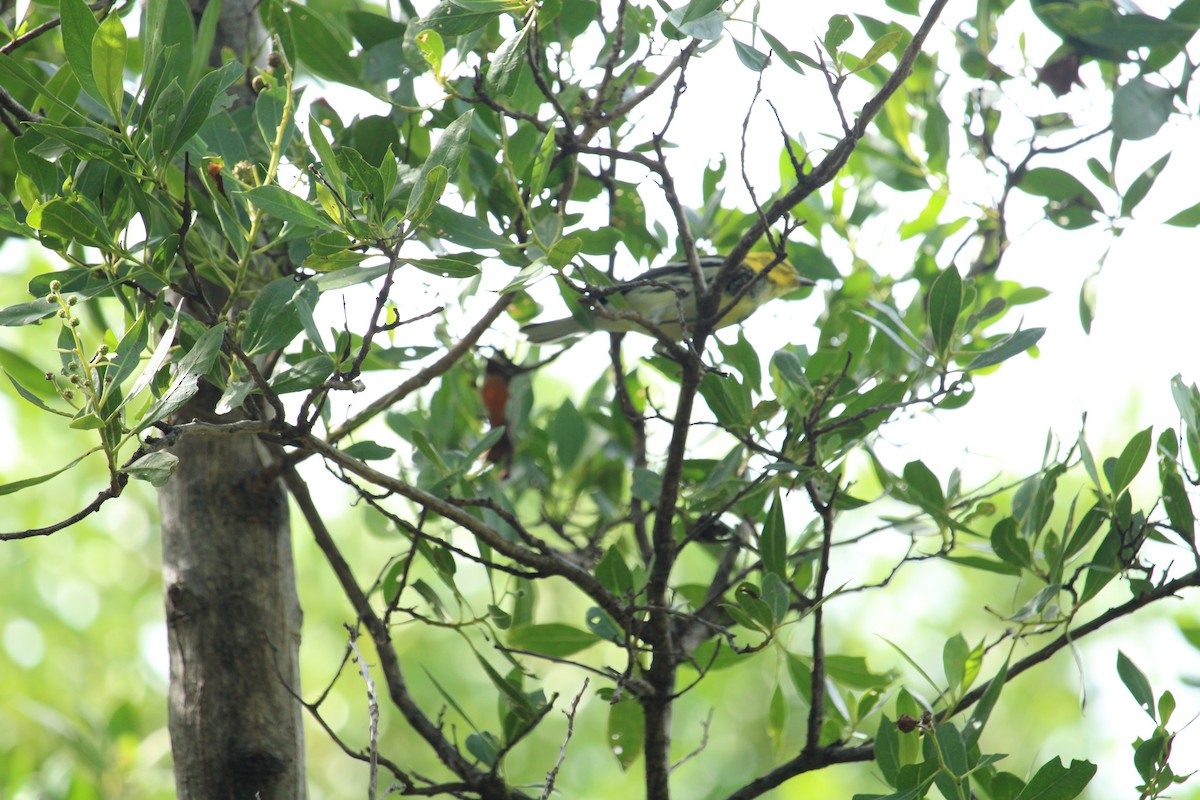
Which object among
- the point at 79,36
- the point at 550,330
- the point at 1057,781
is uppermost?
the point at 550,330

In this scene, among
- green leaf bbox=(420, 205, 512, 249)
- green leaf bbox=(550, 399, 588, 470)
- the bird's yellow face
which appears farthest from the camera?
the bird's yellow face

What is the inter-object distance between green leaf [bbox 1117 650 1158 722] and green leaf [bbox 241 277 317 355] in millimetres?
1397

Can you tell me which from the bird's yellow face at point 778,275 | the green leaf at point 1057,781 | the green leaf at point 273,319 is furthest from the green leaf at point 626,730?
the bird's yellow face at point 778,275

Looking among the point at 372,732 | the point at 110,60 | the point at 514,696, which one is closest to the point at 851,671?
the point at 514,696

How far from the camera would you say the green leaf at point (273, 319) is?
4.47 ft

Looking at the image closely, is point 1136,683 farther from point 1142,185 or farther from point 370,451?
point 370,451

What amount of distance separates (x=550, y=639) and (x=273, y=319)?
0.96 m

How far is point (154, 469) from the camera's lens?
1.13m

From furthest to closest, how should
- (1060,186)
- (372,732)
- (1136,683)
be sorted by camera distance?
(1060,186), (1136,683), (372,732)

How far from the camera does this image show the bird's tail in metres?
2.69

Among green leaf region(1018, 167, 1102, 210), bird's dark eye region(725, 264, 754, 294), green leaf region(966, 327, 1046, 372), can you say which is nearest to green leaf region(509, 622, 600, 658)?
green leaf region(966, 327, 1046, 372)

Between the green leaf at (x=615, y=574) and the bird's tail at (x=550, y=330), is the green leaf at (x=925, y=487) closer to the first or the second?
the green leaf at (x=615, y=574)

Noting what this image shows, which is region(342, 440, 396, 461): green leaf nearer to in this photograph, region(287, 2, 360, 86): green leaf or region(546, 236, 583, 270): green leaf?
region(546, 236, 583, 270): green leaf

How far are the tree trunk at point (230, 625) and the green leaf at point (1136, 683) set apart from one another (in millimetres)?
1373
